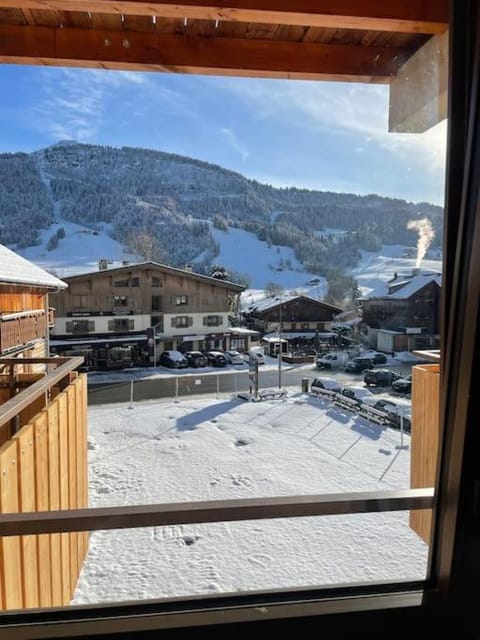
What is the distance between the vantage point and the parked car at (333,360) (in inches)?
52.0

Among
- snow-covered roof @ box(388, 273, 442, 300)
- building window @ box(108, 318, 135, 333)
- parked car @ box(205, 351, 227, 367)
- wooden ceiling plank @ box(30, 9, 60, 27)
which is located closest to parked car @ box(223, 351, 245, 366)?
parked car @ box(205, 351, 227, 367)

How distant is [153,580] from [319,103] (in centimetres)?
173

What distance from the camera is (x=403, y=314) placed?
1.24m

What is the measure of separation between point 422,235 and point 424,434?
65 cm

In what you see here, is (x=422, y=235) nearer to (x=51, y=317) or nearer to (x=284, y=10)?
(x=284, y=10)

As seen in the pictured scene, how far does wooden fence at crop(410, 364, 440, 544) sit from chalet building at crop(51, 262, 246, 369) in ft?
2.09

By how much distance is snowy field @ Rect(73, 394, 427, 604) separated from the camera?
3.83 ft

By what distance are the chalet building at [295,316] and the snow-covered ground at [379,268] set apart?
0.13m

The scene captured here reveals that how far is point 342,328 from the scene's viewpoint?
130cm

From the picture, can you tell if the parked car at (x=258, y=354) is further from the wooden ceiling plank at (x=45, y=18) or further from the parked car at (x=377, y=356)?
the wooden ceiling plank at (x=45, y=18)

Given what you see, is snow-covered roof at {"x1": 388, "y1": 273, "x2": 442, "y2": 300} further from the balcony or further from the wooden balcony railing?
the wooden balcony railing

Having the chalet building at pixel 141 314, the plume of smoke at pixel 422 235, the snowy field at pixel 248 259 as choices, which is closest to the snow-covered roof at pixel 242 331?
the chalet building at pixel 141 314

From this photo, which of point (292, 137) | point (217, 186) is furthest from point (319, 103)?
point (217, 186)

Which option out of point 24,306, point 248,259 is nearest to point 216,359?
point 248,259
